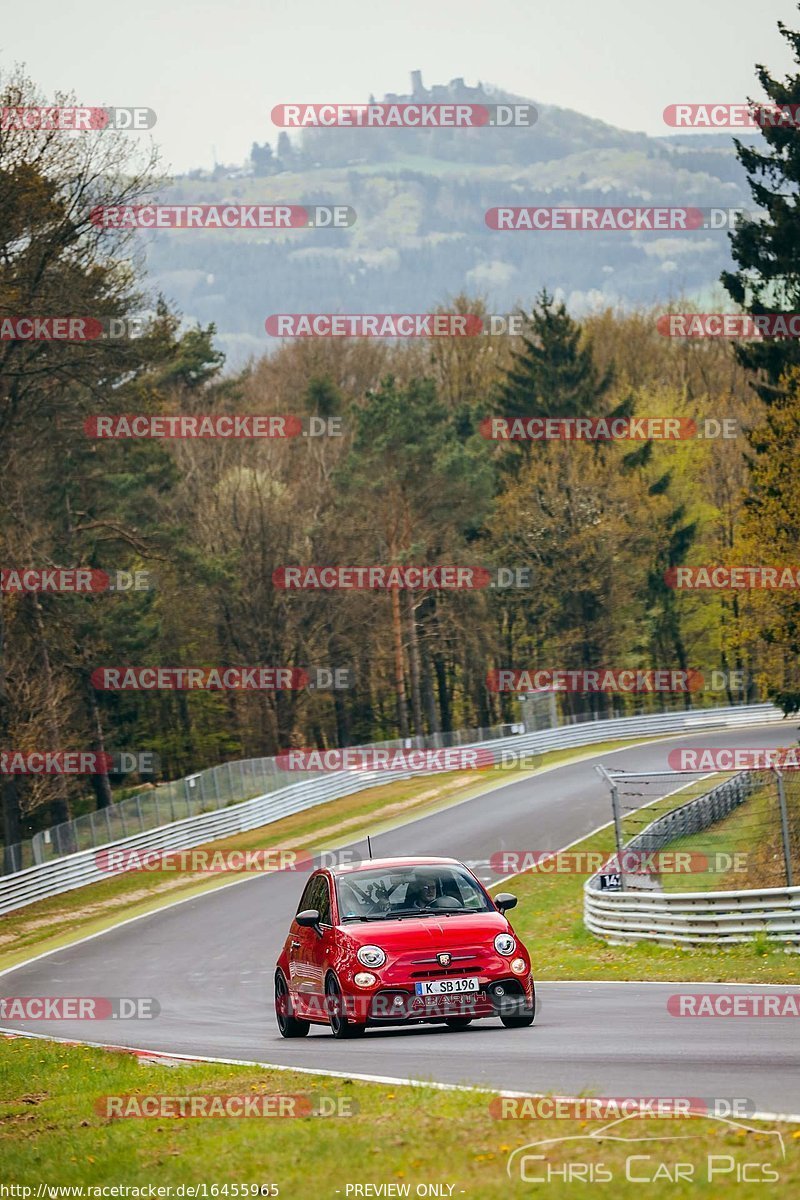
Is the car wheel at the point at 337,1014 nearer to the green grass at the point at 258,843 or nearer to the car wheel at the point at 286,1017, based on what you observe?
the car wheel at the point at 286,1017

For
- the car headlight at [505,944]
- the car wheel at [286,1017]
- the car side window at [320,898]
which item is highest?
the car side window at [320,898]

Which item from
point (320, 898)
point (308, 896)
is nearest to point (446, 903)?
point (320, 898)

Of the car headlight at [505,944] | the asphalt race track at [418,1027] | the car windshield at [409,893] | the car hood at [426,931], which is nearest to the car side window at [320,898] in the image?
the car windshield at [409,893]

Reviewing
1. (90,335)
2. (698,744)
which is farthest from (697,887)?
(698,744)

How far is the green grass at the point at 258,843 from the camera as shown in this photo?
114 feet

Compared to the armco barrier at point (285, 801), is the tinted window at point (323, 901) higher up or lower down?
higher up

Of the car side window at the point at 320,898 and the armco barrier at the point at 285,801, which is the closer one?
the car side window at the point at 320,898

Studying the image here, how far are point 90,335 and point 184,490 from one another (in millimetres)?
29247

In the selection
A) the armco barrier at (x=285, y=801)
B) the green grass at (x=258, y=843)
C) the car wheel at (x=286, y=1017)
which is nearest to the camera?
the car wheel at (x=286, y=1017)

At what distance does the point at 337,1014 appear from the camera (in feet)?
44.9

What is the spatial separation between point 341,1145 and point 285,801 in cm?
4123

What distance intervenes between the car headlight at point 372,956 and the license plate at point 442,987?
0.35 metres

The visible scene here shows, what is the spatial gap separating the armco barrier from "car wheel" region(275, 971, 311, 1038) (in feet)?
75.2

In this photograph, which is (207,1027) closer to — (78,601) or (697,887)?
(697,887)
